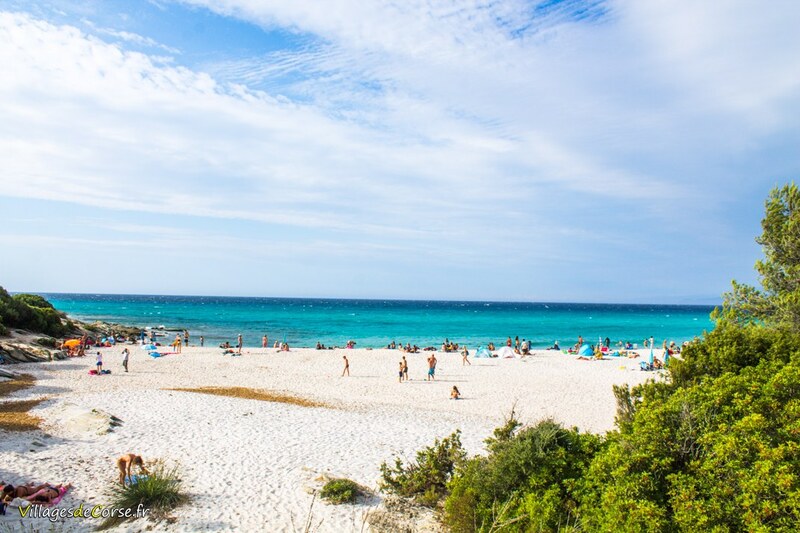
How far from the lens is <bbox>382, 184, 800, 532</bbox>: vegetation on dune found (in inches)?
207

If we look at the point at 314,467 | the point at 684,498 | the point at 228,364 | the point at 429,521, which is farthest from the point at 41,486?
the point at 228,364

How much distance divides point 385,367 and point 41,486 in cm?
2477

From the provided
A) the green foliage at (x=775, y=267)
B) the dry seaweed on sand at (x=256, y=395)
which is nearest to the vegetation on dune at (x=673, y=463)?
the green foliage at (x=775, y=267)

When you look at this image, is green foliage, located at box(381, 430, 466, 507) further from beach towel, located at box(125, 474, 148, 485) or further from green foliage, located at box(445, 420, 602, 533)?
beach towel, located at box(125, 474, 148, 485)

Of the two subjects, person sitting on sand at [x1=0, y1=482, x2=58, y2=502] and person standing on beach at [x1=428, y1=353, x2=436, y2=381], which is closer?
person sitting on sand at [x1=0, y1=482, x2=58, y2=502]

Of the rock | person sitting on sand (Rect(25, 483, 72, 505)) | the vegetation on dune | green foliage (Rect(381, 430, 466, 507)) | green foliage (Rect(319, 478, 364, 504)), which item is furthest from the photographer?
the rock

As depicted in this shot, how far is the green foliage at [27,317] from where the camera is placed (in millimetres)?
36281

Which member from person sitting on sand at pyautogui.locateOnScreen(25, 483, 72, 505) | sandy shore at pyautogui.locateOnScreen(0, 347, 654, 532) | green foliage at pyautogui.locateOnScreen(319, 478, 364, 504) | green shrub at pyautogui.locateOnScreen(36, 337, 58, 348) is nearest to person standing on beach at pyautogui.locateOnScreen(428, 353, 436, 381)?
sandy shore at pyautogui.locateOnScreen(0, 347, 654, 532)

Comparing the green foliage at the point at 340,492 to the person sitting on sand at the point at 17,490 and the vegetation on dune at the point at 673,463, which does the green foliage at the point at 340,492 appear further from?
the person sitting on sand at the point at 17,490

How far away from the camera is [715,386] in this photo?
22.1ft

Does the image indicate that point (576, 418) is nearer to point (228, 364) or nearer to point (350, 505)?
point (350, 505)

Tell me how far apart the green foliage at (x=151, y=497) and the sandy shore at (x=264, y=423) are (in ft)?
1.03

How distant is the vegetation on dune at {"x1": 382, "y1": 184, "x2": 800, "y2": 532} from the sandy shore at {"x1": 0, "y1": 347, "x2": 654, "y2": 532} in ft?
7.52

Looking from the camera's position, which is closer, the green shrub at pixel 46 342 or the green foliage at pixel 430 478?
the green foliage at pixel 430 478
